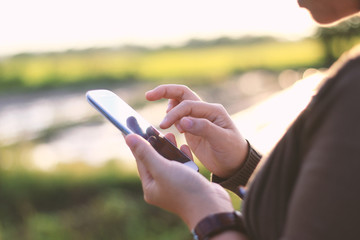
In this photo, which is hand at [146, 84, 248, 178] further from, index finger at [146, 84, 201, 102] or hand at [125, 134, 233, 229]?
hand at [125, 134, 233, 229]

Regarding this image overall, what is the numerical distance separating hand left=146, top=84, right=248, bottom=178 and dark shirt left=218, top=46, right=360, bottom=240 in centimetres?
59

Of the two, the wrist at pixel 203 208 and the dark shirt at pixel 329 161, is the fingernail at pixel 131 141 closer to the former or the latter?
the wrist at pixel 203 208

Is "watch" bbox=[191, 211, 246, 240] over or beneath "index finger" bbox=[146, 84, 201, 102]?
beneath

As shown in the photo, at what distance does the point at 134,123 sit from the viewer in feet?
5.47

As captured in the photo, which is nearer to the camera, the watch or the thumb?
the watch

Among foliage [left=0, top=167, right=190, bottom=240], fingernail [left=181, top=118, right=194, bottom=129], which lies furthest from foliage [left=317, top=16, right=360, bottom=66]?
fingernail [left=181, top=118, right=194, bottom=129]

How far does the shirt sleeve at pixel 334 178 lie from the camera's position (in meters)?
0.90

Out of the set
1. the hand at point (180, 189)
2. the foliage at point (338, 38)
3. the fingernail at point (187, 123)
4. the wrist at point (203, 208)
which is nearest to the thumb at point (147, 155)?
the hand at point (180, 189)

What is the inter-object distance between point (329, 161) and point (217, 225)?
37 centimetres

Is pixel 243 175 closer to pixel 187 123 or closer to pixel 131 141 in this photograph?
pixel 187 123

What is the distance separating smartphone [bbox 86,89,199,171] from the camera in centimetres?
164

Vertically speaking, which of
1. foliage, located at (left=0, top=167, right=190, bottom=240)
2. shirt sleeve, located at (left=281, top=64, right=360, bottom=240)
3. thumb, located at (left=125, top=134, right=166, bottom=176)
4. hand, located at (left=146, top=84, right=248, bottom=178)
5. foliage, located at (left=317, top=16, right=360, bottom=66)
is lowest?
foliage, located at (left=317, top=16, right=360, bottom=66)

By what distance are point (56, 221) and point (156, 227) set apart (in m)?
0.75

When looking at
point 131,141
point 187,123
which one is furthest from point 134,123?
point 131,141
